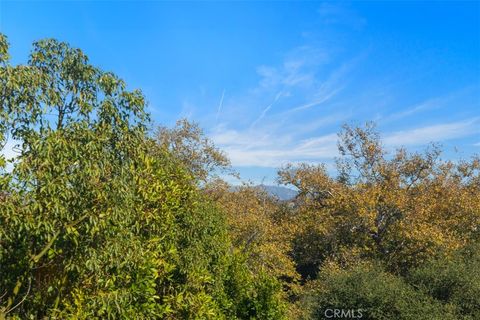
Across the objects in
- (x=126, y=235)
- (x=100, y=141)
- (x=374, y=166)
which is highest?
(x=374, y=166)

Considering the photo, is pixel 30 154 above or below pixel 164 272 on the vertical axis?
above

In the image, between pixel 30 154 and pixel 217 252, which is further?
pixel 217 252

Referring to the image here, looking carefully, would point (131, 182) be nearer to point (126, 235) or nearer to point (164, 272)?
point (126, 235)

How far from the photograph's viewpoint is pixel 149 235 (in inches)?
283

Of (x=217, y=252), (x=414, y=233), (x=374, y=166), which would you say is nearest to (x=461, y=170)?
(x=374, y=166)

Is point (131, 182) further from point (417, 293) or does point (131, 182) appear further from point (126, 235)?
point (417, 293)

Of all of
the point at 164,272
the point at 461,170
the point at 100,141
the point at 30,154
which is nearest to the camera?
the point at 30,154

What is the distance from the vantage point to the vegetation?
4715 mm

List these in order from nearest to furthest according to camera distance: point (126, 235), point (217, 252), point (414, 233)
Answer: point (126, 235) → point (217, 252) → point (414, 233)

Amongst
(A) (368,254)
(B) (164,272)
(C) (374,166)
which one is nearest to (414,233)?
(A) (368,254)

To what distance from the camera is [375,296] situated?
14148 millimetres

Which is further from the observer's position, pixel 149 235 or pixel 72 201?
pixel 149 235

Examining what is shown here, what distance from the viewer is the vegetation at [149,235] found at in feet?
15.5

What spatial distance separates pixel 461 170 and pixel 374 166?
26.9ft
